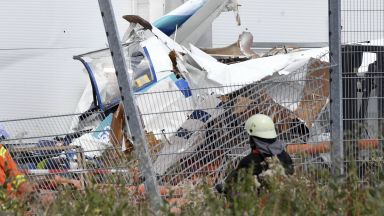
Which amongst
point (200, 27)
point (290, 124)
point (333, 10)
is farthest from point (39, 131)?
point (200, 27)

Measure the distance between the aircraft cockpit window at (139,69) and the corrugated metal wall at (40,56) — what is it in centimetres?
325

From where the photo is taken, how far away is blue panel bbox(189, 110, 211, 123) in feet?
23.4

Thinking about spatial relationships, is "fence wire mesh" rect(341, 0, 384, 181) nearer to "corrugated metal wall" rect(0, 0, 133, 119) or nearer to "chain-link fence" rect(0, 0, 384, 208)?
"chain-link fence" rect(0, 0, 384, 208)

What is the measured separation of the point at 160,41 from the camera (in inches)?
376

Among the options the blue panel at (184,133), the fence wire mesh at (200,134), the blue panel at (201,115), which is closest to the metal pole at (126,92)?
the fence wire mesh at (200,134)

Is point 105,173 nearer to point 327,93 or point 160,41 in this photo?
point 327,93

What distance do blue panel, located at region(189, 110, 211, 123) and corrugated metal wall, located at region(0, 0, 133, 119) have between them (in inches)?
220

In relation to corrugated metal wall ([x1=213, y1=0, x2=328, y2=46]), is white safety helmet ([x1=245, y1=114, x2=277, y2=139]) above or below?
above

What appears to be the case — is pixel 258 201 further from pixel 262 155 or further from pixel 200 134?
pixel 200 134

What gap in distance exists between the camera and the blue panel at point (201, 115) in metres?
7.12

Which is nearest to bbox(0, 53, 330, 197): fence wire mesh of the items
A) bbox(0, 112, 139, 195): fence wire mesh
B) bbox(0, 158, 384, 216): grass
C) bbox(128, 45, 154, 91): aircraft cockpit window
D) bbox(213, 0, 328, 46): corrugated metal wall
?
bbox(0, 112, 139, 195): fence wire mesh

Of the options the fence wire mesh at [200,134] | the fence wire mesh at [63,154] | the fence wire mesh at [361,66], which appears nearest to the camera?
the fence wire mesh at [63,154]

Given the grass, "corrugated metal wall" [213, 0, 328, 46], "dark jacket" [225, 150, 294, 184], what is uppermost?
the grass

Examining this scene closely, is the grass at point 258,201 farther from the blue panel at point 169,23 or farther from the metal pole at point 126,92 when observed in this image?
the blue panel at point 169,23
